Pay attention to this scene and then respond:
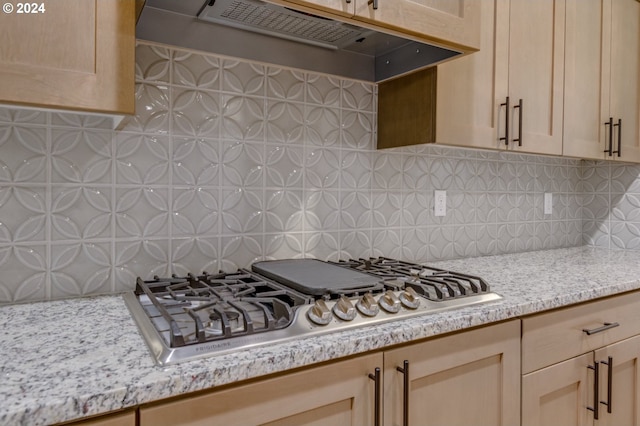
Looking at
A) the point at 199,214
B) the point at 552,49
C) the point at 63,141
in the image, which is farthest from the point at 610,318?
the point at 63,141

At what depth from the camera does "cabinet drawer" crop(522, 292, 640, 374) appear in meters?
1.23

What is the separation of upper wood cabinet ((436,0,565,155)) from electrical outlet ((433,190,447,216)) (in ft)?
1.19

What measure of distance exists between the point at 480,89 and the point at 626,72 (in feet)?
3.45

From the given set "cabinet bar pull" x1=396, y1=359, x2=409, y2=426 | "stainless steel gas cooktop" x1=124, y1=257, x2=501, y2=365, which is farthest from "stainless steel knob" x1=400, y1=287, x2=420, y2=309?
"cabinet bar pull" x1=396, y1=359, x2=409, y2=426

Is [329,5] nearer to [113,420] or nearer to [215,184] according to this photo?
[215,184]

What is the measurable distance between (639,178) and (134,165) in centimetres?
242

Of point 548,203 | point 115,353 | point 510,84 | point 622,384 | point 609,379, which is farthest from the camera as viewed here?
point 548,203

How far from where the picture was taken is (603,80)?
1990 mm

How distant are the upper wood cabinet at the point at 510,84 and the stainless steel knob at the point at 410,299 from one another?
1.95ft

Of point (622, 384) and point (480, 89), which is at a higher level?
point (480, 89)

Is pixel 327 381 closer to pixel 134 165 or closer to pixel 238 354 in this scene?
pixel 238 354

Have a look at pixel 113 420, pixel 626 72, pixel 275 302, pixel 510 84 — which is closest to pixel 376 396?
pixel 275 302

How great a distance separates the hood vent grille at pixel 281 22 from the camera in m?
1.23

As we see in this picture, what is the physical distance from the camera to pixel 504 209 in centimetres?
217
